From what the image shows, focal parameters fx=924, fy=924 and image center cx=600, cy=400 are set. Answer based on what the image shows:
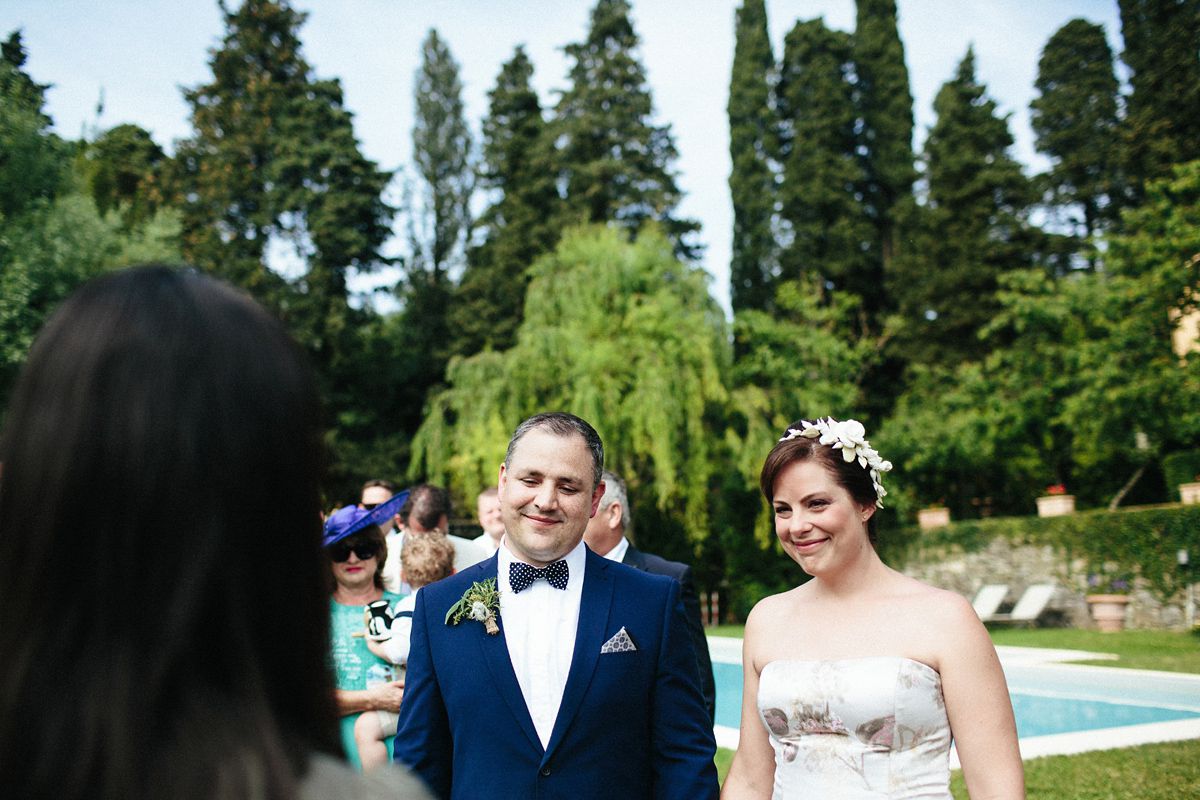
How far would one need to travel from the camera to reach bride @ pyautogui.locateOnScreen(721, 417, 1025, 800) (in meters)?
2.71

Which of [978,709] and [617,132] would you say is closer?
[978,709]

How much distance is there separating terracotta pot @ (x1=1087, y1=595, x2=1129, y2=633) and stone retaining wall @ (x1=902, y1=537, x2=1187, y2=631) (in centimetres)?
37

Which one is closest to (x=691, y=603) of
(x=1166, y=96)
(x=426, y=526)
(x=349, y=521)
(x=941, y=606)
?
(x=349, y=521)

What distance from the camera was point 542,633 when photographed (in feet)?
9.89

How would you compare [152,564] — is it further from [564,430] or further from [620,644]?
[564,430]

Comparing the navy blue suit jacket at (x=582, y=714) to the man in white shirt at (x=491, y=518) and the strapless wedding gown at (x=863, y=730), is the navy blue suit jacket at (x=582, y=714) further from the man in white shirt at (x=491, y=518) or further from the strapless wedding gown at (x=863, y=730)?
the man in white shirt at (x=491, y=518)

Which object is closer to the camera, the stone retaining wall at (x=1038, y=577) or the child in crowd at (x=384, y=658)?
the child in crowd at (x=384, y=658)

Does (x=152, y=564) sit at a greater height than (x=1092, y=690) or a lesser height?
greater

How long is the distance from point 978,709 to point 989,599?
20614 mm

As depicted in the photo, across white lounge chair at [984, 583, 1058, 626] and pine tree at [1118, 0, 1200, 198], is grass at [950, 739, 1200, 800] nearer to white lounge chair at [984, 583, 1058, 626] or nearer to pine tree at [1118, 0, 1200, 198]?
white lounge chair at [984, 583, 1058, 626]

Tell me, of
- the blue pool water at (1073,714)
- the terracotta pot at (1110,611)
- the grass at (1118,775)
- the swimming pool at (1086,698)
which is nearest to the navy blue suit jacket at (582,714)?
the grass at (1118,775)

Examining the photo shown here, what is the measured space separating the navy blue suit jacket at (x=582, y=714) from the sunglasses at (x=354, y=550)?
1526 millimetres

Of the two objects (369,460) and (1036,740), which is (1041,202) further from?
(1036,740)

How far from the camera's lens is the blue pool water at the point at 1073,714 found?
9.74m
